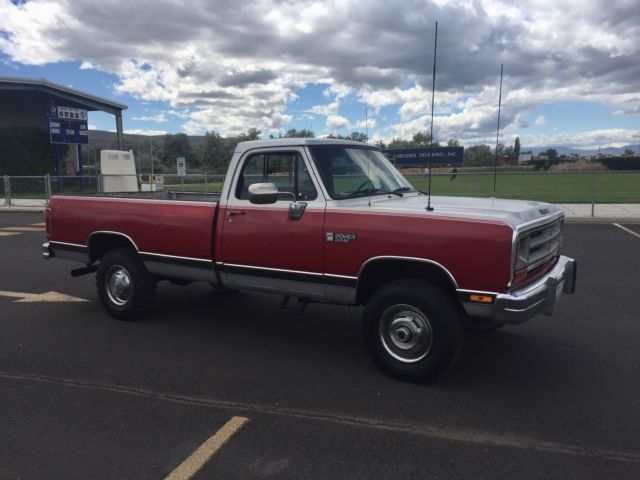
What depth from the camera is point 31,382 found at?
4355 millimetres

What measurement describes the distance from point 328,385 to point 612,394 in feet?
7.23

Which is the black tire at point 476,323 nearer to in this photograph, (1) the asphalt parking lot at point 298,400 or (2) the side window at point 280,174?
(1) the asphalt parking lot at point 298,400

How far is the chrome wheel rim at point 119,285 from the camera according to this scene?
5930 mm

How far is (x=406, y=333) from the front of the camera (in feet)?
13.9

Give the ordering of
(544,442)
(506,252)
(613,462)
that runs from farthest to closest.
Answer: (506,252) → (544,442) → (613,462)

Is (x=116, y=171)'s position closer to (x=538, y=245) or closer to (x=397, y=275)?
(x=397, y=275)

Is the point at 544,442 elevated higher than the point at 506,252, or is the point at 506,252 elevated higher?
the point at 506,252

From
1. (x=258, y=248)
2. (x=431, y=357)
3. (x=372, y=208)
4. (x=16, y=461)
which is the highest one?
(x=372, y=208)

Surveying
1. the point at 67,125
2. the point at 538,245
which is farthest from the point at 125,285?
the point at 67,125

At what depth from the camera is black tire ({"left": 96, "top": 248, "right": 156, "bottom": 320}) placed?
582cm

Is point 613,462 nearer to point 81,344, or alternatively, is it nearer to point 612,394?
point 612,394

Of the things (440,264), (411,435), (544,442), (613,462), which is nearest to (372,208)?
(440,264)

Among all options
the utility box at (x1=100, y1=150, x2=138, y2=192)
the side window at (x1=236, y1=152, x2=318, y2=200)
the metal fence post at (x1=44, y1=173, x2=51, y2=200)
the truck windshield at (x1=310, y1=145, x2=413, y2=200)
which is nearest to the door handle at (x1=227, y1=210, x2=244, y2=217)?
the side window at (x1=236, y1=152, x2=318, y2=200)

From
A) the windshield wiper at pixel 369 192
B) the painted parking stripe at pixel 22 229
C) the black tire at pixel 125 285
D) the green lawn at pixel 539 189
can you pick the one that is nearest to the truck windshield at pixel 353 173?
the windshield wiper at pixel 369 192
